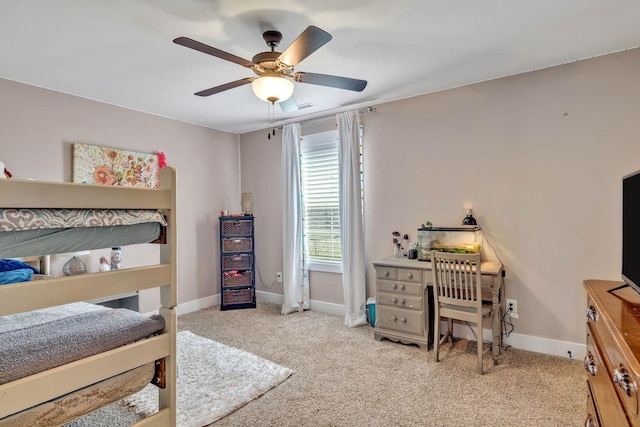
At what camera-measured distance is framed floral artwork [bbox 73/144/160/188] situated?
130 inches

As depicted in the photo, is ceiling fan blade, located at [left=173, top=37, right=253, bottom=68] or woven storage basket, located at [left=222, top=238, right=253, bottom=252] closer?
ceiling fan blade, located at [left=173, top=37, right=253, bottom=68]

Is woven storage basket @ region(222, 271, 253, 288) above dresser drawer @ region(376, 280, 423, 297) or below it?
below

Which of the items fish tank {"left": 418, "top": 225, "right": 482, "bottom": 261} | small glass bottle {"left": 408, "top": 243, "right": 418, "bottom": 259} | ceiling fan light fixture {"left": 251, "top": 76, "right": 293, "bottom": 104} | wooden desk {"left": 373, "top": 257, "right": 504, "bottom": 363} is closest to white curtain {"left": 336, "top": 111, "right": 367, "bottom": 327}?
wooden desk {"left": 373, "top": 257, "right": 504, "bottom": 363}

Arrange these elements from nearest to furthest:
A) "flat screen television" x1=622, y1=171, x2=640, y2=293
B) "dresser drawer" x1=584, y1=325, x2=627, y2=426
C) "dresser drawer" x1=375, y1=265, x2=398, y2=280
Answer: "dresser drawer" x1=584, y1=325, x2=627, y2=426
"flat screen television" x1=622, y1=171, x2=640, y2=293
"dresser drawer" x1=375, y1=265, x2=398, y2=280

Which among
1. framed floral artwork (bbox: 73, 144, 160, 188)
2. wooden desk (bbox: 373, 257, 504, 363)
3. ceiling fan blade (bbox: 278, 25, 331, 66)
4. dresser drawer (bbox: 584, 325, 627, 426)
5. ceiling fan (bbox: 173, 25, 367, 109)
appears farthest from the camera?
framed floral artwork (bbox: 73, 144, 160, 188)

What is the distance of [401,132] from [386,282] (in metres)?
1.64

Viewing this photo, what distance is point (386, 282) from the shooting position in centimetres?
318

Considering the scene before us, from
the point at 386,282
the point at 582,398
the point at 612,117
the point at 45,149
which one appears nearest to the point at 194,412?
the point at 386,282

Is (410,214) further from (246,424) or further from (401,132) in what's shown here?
(246,424)

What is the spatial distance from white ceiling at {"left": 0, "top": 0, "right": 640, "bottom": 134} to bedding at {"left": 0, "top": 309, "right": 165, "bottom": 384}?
1758 millimetres

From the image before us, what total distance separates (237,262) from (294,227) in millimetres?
928

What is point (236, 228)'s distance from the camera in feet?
14.5

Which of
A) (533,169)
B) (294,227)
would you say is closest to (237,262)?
(294,227)

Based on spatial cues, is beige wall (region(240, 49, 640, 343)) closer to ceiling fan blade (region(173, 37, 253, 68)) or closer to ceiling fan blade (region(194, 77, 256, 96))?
ceiling fan blade (region(194, 77, 256, 96))
